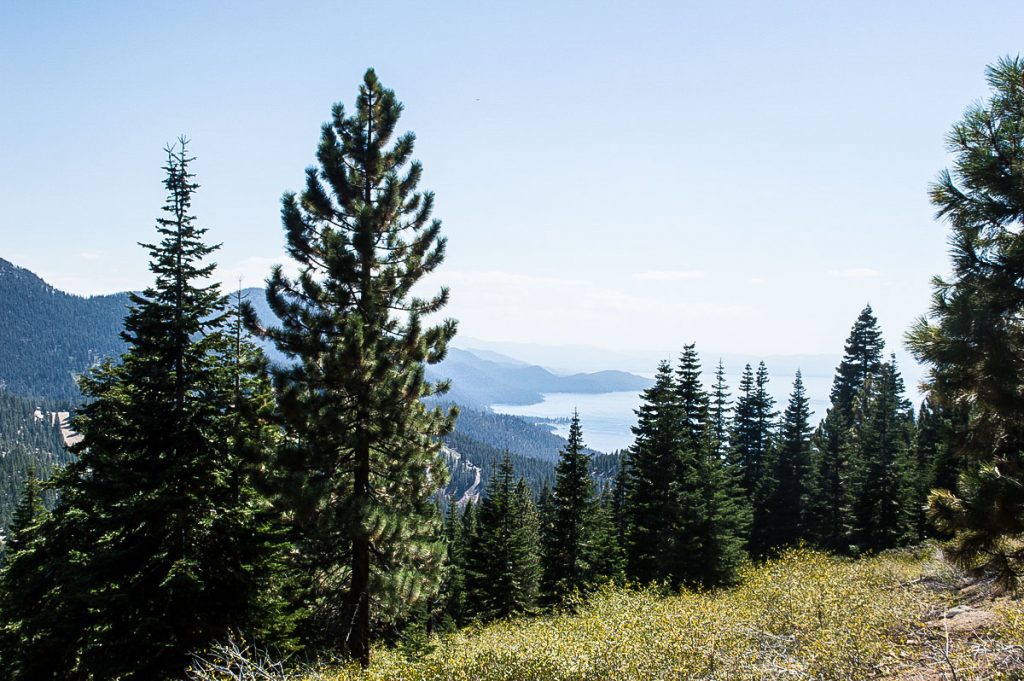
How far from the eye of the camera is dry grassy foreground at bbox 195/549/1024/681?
8.48 m

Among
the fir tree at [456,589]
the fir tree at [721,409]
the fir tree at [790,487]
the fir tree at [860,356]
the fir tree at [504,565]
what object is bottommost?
the fir tree at [456,589]

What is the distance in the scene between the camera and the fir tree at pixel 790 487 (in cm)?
3912

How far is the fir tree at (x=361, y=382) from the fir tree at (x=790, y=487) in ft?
111

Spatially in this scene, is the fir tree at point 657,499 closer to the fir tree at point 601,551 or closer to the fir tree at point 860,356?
the fir tree at point 601,551

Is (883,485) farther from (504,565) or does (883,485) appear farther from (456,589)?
(456,589)

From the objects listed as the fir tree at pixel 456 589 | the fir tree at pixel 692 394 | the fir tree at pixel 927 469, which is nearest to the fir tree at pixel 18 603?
the fir tree at pixel 456 589

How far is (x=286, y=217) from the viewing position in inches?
520

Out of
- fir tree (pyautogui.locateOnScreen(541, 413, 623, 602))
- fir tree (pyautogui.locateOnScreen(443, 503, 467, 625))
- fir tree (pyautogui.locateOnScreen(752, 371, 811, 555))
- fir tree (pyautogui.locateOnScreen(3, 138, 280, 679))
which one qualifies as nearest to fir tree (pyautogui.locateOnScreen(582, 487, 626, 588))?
fir tree (pyautogui.locateOnScreen(541, 413, 623, 602))

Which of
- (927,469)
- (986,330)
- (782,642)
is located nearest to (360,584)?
(782,642)

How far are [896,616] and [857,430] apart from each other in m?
37.4

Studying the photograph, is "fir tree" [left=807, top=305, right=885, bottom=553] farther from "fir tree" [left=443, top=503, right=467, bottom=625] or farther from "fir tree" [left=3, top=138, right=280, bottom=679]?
"fir tree" [left=3, top=138, right=280, bottom=679]

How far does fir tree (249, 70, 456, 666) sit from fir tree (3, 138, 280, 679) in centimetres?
209

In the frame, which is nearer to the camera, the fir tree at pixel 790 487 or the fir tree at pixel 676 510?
the fir tree at pixel 676 510

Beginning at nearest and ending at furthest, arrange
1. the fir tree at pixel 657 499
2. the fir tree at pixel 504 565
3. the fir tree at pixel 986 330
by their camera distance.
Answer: the fir tree at pixel 986 330, the fir tree at pixel 657 499, the fir tree at pixel 504 565
